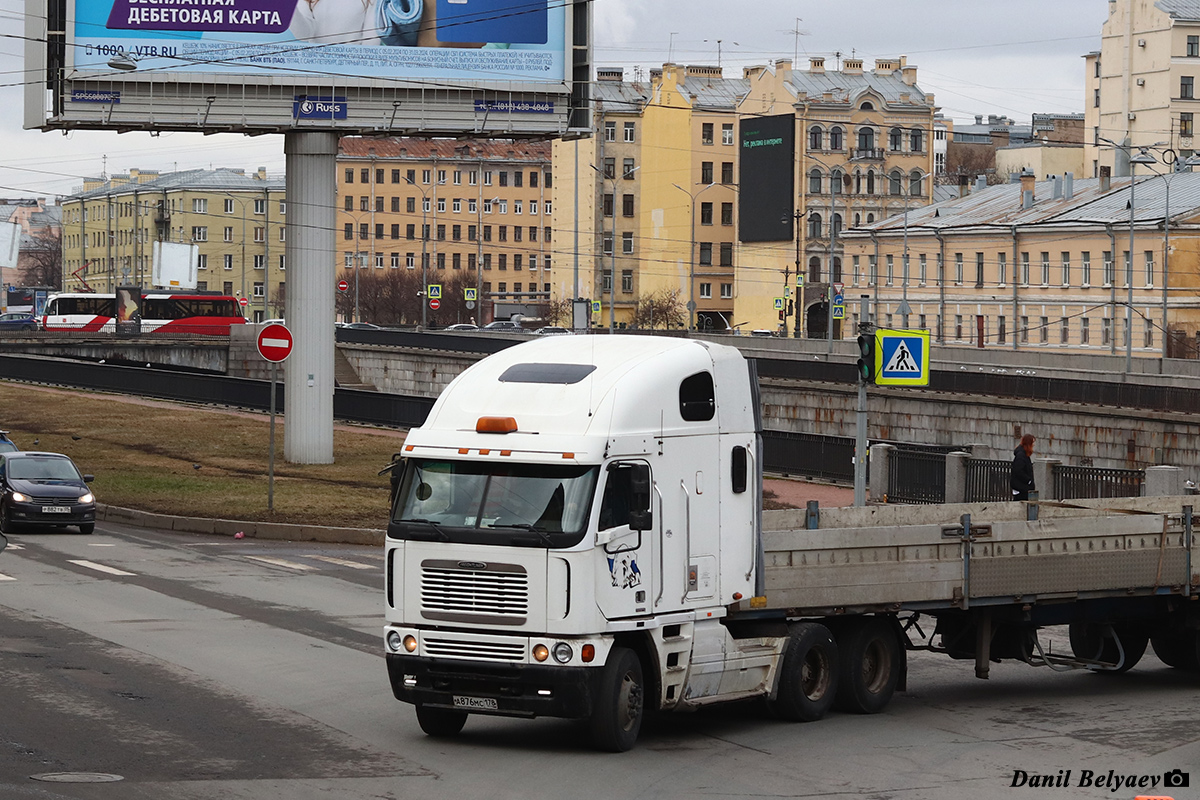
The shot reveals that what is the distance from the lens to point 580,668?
11133 millimetres

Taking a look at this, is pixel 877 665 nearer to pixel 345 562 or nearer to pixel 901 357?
pixel 901 357

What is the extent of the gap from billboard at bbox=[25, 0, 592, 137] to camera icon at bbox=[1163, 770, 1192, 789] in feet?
102

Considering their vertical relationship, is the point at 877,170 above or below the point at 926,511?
above

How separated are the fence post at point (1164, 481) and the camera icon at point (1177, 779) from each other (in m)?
17.1

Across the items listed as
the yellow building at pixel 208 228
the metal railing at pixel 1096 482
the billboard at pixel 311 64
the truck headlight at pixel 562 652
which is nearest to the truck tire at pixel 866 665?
the truck headlight at pixel 562 652

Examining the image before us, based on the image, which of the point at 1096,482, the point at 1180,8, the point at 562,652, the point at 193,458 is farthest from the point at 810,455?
the point at 1180,8

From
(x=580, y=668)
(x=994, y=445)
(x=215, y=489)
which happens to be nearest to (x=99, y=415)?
(x=215, y=489)

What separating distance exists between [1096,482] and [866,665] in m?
18.3

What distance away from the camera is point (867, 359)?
61.1 feet

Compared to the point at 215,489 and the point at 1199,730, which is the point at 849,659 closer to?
the point at 1199,730

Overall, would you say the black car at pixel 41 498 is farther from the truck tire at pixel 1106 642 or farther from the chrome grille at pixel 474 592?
the chrome grille at pixel 474 592

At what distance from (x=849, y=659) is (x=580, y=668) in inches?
119

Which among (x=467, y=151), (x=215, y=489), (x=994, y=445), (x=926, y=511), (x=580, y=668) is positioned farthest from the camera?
(x=467, y=151)

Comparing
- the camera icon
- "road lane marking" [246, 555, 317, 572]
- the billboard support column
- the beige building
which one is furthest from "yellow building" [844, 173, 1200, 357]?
the camera icon
